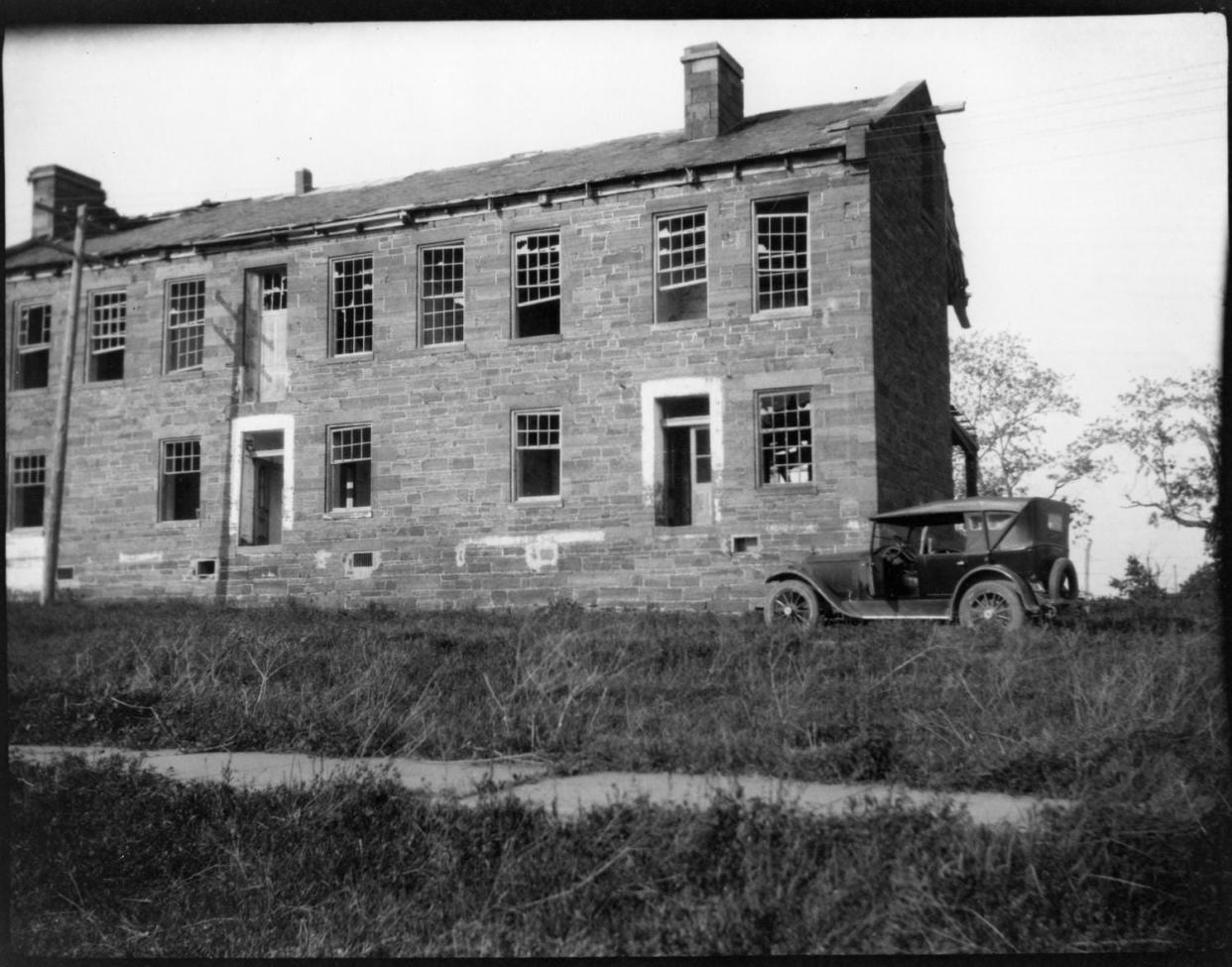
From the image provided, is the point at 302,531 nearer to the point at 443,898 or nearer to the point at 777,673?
the point at 777,673

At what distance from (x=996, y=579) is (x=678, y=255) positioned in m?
8.07

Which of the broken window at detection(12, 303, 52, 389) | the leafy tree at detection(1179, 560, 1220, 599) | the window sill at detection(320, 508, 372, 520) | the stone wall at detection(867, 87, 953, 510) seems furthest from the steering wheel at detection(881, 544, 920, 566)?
the broken window at detection(12, 303, 52, 389)

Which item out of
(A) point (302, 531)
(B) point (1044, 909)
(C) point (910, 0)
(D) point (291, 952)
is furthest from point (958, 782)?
(A) point (302, 531)

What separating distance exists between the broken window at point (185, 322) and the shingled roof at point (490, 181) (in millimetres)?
836

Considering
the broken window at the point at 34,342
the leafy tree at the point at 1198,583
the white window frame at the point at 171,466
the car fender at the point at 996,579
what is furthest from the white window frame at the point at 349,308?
the leafy tree at the point at 1198,583

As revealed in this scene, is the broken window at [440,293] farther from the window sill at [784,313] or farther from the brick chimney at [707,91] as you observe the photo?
the window sill at [784,313]

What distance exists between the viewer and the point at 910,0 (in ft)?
15.1

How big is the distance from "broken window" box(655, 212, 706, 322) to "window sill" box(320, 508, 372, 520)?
628cm

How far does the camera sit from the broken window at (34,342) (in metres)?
18.5

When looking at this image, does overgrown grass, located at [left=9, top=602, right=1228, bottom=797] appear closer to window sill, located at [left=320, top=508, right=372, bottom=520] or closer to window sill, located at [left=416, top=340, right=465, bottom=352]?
window sill, located at [left=320, top=508, right=372, bottom=520]

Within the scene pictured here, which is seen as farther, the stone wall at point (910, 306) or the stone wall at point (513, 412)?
the stone wall at point (910, 306)

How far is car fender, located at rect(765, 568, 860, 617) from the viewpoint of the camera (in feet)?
42.2

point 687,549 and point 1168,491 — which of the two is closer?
point 1168,491

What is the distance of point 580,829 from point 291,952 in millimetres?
1551
